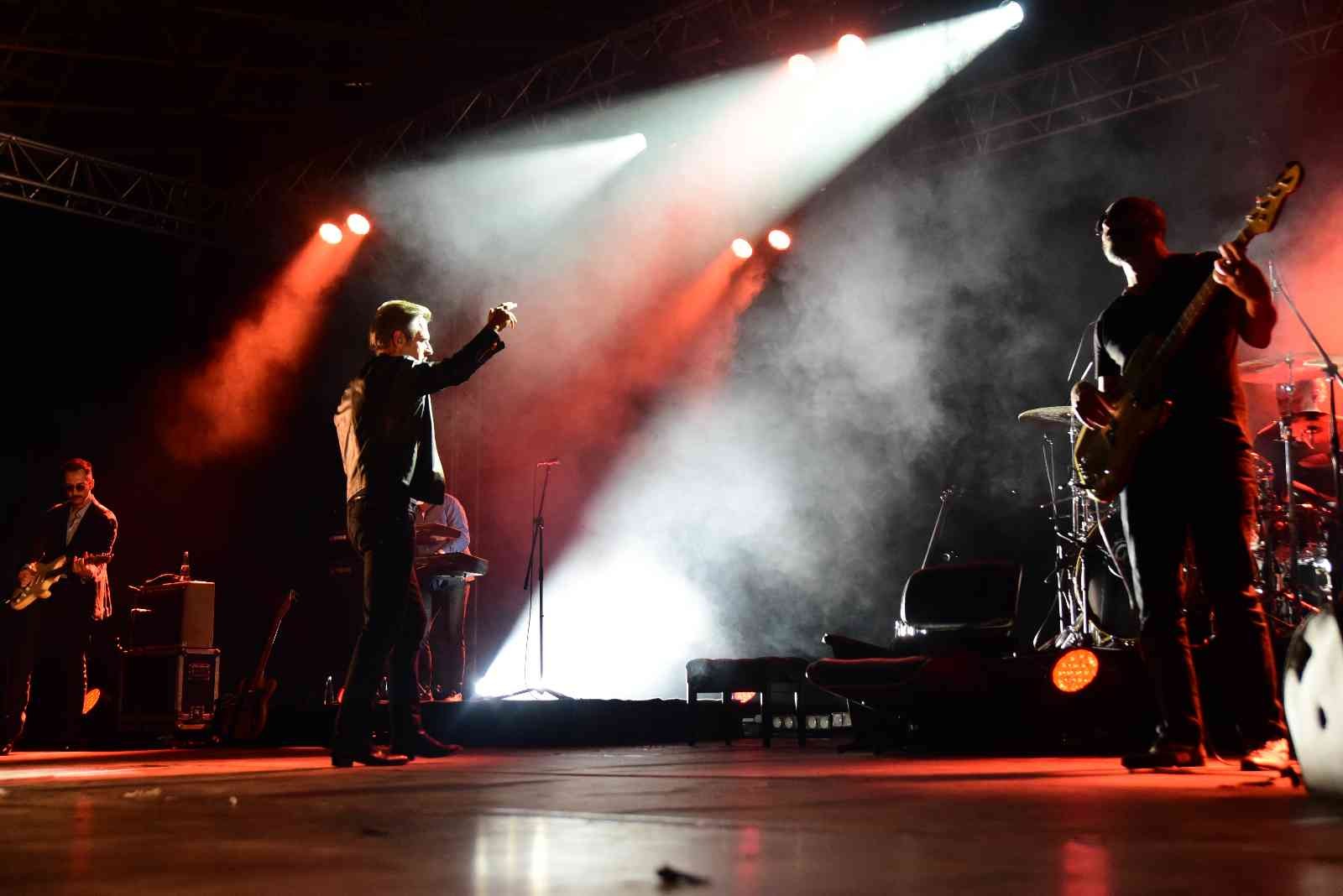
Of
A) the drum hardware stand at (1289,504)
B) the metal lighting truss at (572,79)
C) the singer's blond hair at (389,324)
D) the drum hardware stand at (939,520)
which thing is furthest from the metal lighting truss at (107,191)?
the drum hardware stand at (1289,504)

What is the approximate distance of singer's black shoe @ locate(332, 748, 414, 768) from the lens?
4125 millimetres

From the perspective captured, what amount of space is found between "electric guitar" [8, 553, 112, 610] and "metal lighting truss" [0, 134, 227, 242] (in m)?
3.09

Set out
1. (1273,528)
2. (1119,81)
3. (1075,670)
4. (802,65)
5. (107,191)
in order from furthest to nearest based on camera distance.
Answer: (107,191) → (802,65) → (1119,81) → (1273,528) → (1075,670)

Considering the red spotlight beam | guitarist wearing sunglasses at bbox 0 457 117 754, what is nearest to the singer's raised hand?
guitarist wearing sunglasses at bbox 0 457 117 754

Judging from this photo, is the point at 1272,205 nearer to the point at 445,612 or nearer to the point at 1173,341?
the point at 1173,341

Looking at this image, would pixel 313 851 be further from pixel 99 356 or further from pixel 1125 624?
pixel 99 356

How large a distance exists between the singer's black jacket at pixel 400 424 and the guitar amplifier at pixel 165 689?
4.85 metres

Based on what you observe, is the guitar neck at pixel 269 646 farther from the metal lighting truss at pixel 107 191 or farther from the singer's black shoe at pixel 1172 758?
Answer: the singer's black shoe at pixel 1172 758

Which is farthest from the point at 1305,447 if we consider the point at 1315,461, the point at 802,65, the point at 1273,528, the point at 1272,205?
the point at 1272,205

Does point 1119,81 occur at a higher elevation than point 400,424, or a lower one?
higher

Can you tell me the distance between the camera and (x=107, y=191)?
410 inches

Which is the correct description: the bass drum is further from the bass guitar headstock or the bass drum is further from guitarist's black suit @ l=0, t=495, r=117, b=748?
guitarist's black suit @ l=0, t=495, r=117, b=748

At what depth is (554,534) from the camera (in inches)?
443

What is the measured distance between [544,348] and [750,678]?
4.95m
